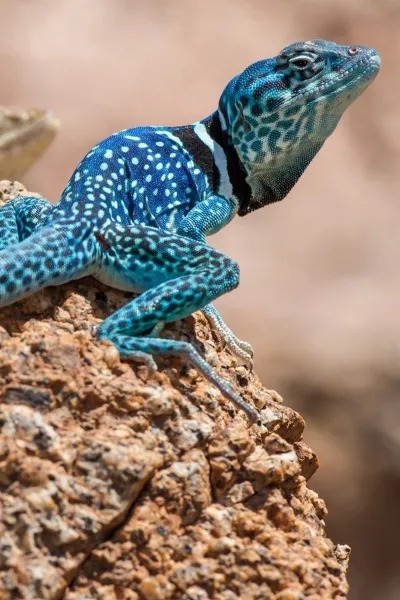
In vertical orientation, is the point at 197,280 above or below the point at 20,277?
above

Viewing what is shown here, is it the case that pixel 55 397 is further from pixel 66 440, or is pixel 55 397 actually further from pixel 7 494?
pixel 7 494

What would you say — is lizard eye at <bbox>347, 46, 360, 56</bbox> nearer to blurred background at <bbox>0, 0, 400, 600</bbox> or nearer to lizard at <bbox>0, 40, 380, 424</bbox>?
lizard at <bbox>0, 40, 380, 424</bbox>

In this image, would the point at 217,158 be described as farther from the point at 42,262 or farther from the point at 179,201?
the point at 42,262

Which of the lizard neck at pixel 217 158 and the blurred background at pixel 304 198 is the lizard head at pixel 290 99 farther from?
the blurred background at pixel 304 198

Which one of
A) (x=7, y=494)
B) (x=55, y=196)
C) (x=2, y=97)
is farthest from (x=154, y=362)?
(x=2, y=97)

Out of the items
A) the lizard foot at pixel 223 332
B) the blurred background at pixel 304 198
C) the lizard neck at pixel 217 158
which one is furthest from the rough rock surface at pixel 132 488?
the blurred background at pixel 304 198

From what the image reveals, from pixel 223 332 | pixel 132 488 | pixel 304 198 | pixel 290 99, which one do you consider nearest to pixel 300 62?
pixel 290 99
